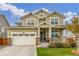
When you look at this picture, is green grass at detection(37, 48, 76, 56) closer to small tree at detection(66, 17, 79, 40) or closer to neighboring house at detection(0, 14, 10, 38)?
small tree at detection(66, 17, 79, 40)

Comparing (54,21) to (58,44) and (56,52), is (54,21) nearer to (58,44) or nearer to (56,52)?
(58,44)

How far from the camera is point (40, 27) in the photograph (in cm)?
862

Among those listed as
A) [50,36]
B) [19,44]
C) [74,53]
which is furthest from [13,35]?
[74,53]

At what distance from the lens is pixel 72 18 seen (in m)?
8.57

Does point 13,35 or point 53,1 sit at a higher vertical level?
point 53,1

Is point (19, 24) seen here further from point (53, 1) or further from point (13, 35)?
point (53, 1)

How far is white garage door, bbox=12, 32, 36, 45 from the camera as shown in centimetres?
873

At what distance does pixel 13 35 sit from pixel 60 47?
41.6 inches

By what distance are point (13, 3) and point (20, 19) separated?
37 cm

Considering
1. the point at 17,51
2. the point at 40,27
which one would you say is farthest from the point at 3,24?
the point at 40,27

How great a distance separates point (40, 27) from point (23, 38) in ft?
1.67

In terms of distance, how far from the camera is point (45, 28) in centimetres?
858

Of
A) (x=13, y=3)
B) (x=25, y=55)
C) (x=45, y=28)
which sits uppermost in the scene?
(x=13, y=3)

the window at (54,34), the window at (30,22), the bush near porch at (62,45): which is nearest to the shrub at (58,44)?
the bush near porch at (62,45)
